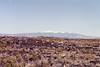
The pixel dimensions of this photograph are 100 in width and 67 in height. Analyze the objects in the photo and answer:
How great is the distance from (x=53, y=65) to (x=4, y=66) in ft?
9.81

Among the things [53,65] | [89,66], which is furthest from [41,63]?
[89,66]

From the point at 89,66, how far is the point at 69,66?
6.30ft

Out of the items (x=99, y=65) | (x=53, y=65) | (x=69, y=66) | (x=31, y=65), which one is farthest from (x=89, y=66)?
(x=31, y=65)

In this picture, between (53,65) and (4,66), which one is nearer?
(4,66)

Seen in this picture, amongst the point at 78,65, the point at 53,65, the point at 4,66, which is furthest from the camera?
the point at 78,65

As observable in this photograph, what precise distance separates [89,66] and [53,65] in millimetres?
3091

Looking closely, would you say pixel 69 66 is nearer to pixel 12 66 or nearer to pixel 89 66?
pixel 89 66

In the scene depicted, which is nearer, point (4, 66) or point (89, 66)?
point (4, 66)

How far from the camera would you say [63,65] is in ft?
59.4

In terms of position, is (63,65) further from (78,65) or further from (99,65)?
(99,65)

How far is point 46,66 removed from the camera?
56.2 ft

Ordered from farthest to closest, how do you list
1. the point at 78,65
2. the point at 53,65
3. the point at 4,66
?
1. the point at 78,65
2. the point at 53,65
3. the point at 4,66

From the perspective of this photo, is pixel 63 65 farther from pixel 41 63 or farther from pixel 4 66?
pixel 4 66

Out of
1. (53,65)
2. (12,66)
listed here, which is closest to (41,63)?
(53,65)
